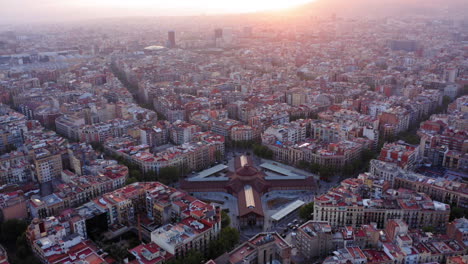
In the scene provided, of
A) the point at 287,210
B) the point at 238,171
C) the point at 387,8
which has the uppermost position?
the point at 387,8

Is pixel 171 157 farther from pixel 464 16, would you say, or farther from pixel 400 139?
pixel 464 16

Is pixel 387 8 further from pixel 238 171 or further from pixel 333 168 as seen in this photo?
pixel 238 171

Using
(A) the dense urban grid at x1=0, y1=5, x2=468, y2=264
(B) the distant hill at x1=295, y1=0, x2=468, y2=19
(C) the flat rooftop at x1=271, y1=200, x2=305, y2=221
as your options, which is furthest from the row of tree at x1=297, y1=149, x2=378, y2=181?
(B) the distant hill at x1=295, y1=0, x2=468, y2=19

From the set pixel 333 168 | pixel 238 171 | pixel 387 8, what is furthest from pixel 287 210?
pixel 387 8

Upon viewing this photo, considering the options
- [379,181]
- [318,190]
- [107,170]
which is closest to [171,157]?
[107,170]

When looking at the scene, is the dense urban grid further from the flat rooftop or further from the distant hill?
the distant hill

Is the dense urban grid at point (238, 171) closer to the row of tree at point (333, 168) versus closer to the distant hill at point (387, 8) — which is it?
the row of tree at point (333, 168)

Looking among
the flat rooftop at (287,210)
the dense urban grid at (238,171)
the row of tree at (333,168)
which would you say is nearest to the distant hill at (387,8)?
the dense urban grid at (238,171)

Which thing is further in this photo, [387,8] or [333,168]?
[387,8]

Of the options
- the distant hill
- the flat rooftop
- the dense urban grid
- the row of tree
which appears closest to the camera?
the dense urban grid
